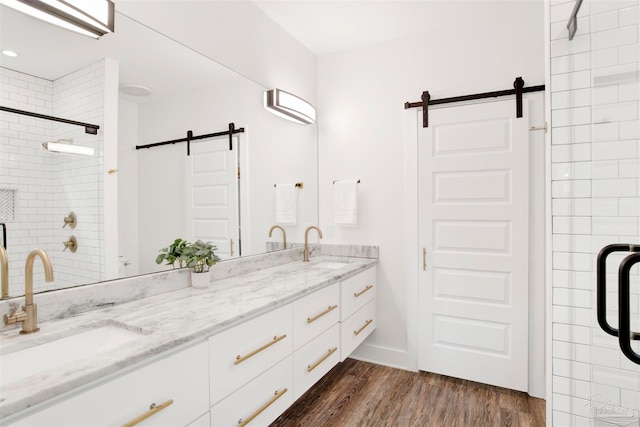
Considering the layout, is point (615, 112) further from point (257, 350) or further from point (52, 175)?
point (52, 175)

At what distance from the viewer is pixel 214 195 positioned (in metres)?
2.05

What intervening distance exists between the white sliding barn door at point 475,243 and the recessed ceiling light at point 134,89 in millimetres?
1886

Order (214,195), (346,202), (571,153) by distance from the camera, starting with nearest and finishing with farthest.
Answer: (571,153) < (214,195) < (346,202)

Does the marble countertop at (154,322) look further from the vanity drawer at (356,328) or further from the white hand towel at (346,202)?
the white hand towel at (346,202)

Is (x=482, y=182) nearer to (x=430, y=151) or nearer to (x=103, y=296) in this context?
Answer: (x=430, y=151)

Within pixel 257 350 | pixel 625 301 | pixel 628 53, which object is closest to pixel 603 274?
pixel 625 301

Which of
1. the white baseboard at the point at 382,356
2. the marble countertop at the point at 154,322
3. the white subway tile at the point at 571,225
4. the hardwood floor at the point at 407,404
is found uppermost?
the white subway tile at the point at 571,225

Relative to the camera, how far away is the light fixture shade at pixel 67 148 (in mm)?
1301

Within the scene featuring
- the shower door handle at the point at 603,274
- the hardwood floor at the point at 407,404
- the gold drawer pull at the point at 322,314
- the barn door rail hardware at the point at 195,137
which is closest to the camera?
the shower door handle at the point at 603,274

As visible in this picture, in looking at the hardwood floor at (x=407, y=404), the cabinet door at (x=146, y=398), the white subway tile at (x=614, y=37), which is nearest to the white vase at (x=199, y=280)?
the cabinet door at (x=146, y=398)

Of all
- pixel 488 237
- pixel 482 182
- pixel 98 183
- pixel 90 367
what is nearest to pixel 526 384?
pixel 488 237

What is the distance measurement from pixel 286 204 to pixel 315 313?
1.07 metres

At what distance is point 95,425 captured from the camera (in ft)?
2.91

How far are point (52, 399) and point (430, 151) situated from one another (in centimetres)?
248
